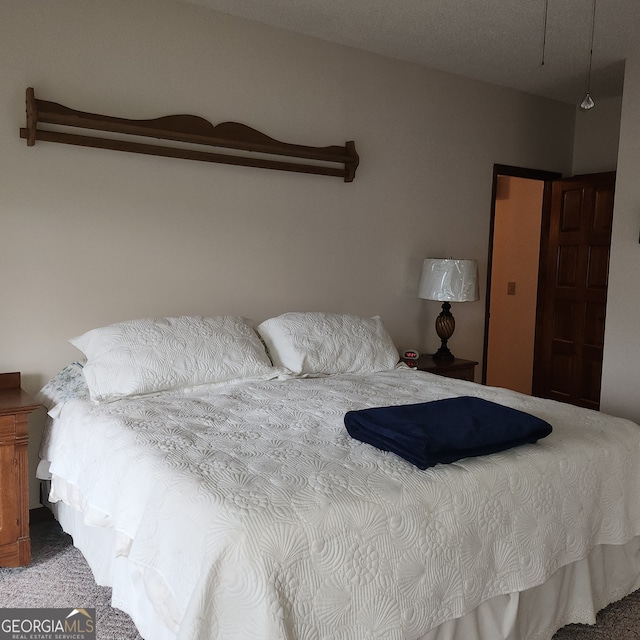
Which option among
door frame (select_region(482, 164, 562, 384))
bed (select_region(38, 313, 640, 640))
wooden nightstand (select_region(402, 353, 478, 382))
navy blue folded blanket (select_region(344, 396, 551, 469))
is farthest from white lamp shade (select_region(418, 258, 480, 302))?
navy blue folded blanket (select_region(344, 396, 551, 469))

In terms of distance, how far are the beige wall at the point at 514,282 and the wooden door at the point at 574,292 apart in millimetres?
333

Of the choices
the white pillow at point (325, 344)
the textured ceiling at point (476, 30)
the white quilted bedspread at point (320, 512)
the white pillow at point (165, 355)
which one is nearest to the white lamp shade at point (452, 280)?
the white pillow at point (325, 344)

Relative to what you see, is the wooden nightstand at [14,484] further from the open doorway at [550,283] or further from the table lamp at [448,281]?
the open doorway at [550,283]

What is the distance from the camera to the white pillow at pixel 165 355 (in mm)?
2594

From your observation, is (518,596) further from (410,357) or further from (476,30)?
(476,30)

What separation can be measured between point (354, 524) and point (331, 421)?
28.9 inches

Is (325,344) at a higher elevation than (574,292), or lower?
lower

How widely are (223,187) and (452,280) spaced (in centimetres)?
150

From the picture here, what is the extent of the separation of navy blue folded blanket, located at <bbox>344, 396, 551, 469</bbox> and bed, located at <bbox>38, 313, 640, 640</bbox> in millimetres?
41

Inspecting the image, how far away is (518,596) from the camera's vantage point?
6.12 ft

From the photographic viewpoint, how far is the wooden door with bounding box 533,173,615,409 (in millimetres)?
4500

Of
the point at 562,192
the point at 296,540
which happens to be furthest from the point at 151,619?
the point at 562,192

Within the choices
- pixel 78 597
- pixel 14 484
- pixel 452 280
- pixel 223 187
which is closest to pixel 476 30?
pixel 452 280

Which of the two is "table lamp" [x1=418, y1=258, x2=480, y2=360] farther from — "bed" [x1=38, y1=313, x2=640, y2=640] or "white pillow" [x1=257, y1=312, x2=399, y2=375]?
"bed" [x1=38, y1=313, x2=640, y2=640]
